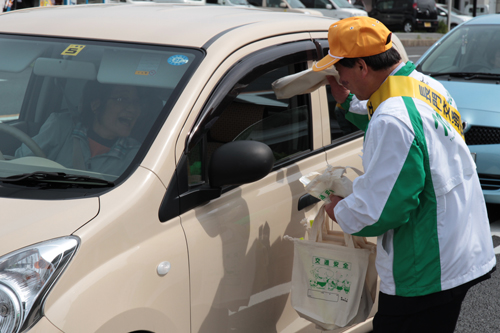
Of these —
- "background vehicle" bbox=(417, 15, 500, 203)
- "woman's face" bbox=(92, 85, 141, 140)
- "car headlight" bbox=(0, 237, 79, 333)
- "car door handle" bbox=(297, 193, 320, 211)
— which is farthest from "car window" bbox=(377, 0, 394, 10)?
"car headlight" bbox=(0, 237, 79, 333)

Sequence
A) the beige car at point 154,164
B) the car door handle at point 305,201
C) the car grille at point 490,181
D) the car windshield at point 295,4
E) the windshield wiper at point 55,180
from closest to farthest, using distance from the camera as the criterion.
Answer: the beige car at point 154,164 < the windshield wiper at point 55,180 < the car door handle at point 305,201 < the car grille at point 490,181 < the car windshield at point 295,4

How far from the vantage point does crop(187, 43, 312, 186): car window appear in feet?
8.40

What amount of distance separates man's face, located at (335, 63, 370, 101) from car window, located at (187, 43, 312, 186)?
1.29 feet

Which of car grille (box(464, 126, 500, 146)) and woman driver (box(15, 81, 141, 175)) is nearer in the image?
woman driver (box(15, 81, 141, 175))

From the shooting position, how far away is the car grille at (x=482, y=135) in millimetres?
5137

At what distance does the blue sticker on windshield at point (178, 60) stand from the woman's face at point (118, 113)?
18cm

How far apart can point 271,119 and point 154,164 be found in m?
0.95

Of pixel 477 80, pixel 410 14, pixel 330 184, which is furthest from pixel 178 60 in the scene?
pixel 410 14

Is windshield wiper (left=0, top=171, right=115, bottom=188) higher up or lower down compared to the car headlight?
higher up

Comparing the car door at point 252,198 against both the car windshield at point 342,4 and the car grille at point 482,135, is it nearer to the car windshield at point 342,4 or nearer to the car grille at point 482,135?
the car grille at point 482,135

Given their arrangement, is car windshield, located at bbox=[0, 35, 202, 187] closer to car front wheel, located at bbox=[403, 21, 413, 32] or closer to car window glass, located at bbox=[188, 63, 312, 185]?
car window glass, located at bbox=[188, 63, 312, 185]

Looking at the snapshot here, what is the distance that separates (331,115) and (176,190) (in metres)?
1.16

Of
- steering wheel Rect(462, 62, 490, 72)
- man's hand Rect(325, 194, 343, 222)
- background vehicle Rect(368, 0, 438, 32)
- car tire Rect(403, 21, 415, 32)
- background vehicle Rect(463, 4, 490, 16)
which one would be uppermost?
man's hand Rect(325, 194, 343, 222)

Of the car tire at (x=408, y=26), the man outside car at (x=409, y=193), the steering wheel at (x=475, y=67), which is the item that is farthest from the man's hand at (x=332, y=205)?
the car tire at (x=408, y=26)
